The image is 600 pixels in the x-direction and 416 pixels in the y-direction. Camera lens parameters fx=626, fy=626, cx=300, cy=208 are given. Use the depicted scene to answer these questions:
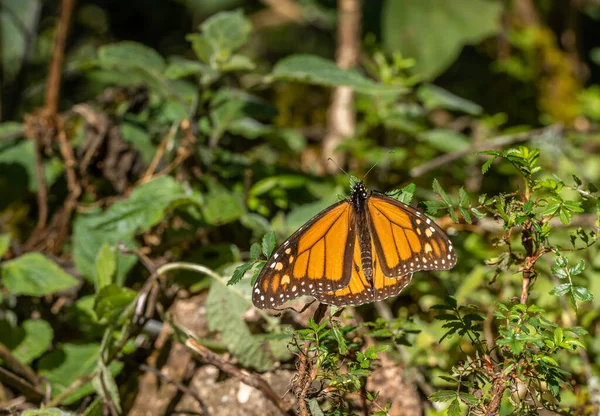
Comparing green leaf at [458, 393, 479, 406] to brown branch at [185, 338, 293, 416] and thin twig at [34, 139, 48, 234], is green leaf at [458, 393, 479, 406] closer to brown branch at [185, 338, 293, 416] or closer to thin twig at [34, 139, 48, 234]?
brown branch at [185, 338, 293, 416]

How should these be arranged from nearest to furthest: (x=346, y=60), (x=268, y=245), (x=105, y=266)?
(x=268, y=245) < (x=105, y=266) < (x=346, y=60)

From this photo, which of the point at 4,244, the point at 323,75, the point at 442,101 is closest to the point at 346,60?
the point at 442,101

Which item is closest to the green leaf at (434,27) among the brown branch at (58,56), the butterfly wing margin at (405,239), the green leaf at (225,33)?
the green leaf at (225,33)

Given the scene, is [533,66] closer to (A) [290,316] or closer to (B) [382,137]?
(B) [382,137]

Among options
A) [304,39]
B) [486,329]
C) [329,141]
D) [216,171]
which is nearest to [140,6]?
[304,39]

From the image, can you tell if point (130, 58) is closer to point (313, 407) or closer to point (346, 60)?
point (346, 60)

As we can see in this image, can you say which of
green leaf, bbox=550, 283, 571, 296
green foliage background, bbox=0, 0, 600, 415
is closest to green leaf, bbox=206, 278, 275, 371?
green foliage background, bbox=0, 0, 600, 415
